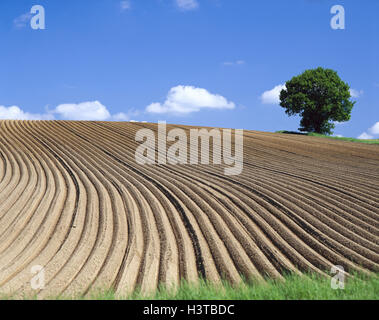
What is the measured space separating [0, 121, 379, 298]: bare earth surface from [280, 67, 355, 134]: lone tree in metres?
26.6

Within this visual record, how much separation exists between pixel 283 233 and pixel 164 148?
8.53 m

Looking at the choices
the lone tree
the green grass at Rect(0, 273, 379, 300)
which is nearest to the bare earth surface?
the green grass at Rect(0, 273, 379, 300)

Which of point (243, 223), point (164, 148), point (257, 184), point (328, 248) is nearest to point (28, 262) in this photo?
point (243, 223)

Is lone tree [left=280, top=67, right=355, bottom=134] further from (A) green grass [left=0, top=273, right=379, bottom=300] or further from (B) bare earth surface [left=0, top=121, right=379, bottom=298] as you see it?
(A) green grass [left=0, top=273, right=379, bottom=300]

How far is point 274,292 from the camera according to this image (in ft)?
12.3

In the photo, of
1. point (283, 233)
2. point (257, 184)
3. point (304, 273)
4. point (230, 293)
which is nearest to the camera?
point (230, 293)

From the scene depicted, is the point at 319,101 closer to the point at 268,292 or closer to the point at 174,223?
the point at 174,223

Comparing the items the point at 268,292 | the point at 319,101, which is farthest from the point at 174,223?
the point at 319,101

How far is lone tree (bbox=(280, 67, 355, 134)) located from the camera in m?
36.0

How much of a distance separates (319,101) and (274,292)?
35.4 m

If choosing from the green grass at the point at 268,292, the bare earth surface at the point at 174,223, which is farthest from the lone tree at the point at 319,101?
the green grass at the point at 268,292

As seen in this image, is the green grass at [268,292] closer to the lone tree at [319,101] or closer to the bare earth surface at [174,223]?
the bare earth surface at [174,223]

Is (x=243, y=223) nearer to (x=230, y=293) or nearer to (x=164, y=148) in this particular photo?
(x=230, y=293)

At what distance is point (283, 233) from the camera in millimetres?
5832
